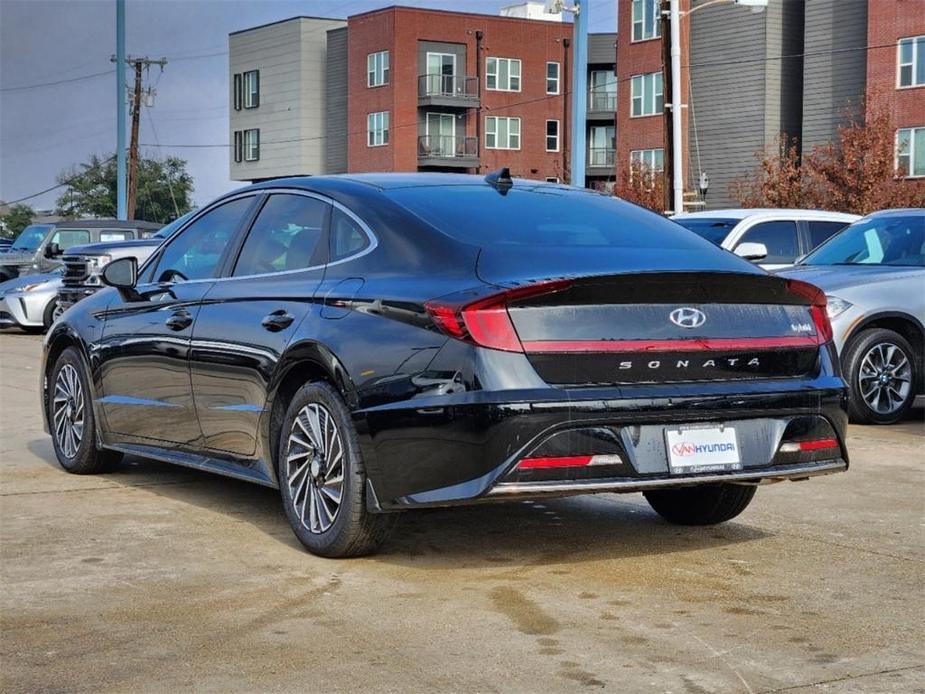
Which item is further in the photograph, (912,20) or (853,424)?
(912,20)

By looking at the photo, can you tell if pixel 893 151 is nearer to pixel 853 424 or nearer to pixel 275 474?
pixel 853 424

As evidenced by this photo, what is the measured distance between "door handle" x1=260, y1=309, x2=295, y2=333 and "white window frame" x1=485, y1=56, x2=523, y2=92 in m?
66.7

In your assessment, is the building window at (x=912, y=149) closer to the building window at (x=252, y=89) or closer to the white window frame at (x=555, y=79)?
the white window frame at (x=555, y=79)

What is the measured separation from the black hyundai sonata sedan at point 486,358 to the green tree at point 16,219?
A: 108 meters

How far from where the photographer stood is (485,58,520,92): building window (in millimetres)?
72375

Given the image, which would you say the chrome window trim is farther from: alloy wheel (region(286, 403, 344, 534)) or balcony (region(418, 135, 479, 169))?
balcony (region(418, 135, 479, 169))

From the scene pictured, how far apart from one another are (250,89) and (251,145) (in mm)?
2887

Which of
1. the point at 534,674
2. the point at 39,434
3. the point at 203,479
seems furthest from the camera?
the point at 39,434

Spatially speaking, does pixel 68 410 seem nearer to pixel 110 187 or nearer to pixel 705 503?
pixel 705 503

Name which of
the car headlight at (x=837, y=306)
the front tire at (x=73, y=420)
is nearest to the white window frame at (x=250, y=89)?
the car headlight at (x=837, y=306)

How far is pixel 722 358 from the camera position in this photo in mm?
5855

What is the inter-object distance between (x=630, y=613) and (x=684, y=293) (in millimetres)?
1258

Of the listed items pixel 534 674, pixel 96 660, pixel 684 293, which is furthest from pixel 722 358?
pixel 96 660

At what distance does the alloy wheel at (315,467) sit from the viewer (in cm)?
615
